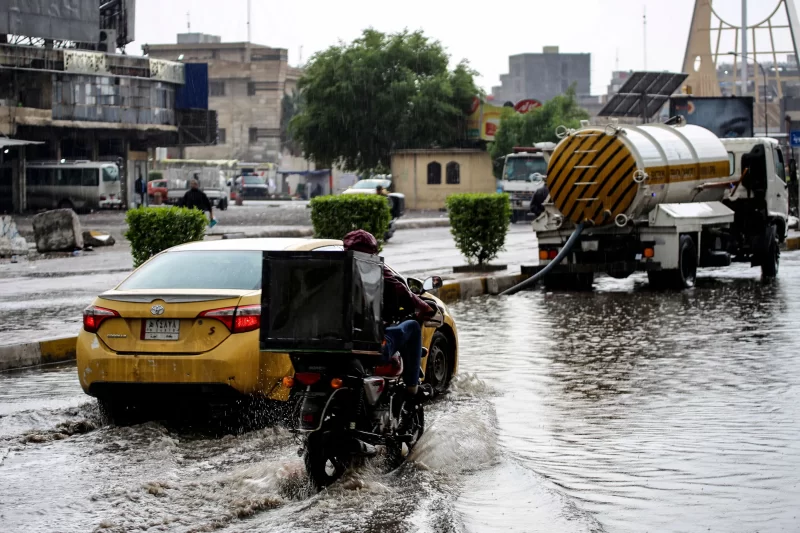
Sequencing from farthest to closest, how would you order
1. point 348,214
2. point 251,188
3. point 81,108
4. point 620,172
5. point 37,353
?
1. point 251,188
2. point 81,108
3. point 348,214
4. point 620,172
5. point 37,353

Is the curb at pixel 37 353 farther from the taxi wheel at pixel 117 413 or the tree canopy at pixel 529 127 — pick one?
the tree canopy at pixel 529 127

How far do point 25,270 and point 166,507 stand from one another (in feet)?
59.5

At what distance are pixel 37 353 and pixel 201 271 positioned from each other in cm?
408

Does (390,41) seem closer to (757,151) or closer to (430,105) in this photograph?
(430,105)

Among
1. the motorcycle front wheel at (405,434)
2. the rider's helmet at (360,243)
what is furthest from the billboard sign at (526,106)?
the rider's helmet at (360,243)

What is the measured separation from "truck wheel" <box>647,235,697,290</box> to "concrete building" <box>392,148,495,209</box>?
148ft

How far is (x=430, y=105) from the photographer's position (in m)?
66.2

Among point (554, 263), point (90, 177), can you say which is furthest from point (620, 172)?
point (90, 177)

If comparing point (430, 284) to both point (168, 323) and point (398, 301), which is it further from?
point (168, 323)

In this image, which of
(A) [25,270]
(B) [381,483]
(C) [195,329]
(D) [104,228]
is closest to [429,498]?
(B) [381,483]

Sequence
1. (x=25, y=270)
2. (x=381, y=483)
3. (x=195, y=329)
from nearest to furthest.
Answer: (x=381, y=483)
(x=195, y=329)
(x=25, y=270)

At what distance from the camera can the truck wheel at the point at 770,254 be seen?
2134 centimetres

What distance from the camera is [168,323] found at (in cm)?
841

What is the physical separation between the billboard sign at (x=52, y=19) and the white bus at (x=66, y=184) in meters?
5.68
